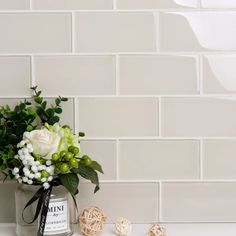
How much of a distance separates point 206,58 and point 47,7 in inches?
15.3

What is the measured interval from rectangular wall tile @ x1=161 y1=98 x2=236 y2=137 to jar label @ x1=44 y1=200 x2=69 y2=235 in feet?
0.98

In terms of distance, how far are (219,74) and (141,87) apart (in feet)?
0.61

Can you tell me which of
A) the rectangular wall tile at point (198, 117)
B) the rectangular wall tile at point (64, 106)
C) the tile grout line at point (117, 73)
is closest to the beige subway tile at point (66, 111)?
the rectangular wall tile at point (64, 106)

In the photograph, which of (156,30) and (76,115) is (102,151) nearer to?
(76,115)

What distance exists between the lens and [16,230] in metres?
1.13

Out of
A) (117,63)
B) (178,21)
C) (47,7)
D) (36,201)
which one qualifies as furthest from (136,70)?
(36,201)

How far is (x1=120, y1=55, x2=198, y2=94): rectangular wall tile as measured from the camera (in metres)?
1.19

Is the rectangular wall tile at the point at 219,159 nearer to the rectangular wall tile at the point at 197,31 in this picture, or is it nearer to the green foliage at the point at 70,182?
the rectangular wall tile at the point at 197,31

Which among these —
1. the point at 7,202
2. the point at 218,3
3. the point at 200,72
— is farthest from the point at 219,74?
the point at 7,202

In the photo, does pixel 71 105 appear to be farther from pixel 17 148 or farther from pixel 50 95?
pixel 17 148

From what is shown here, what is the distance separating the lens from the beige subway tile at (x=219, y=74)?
1.19 meters

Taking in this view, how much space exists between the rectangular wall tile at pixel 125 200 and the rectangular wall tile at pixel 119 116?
0.42 feet

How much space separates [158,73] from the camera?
3.91 feet

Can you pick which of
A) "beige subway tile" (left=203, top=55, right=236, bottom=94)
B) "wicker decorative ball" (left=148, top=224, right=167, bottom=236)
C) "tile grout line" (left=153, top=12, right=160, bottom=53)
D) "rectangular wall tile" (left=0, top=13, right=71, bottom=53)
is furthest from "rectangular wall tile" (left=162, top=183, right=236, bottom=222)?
"rectangular wall tile" (left=0, top=13, right=71, bottom=53)
